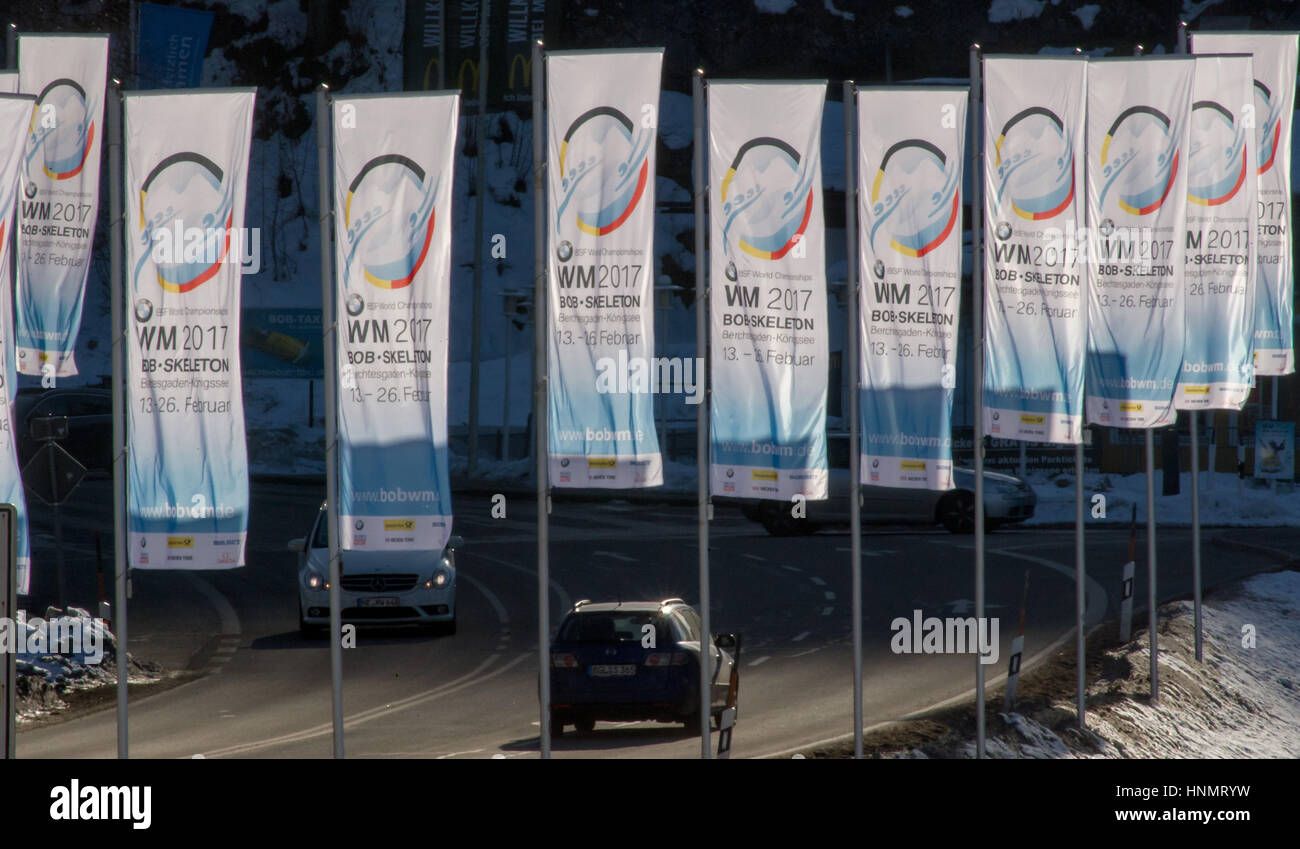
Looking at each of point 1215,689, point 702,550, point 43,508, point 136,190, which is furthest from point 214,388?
point 43,508

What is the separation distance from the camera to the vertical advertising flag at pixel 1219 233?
17578mm

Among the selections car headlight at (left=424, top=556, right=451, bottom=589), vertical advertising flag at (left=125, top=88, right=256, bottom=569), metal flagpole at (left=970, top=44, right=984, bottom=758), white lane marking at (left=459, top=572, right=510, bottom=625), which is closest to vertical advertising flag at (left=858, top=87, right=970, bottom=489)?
metal flagpole at (left=970, top=44, right=984, bottom=758)

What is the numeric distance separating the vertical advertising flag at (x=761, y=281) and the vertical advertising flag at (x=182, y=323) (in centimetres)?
413

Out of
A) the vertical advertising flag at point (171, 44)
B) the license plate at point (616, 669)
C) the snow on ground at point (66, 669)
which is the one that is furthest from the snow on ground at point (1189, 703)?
the vertical advertising flag at point (171, 44)

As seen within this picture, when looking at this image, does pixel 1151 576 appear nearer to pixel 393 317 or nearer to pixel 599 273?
pixel 599 273

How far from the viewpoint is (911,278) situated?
48.1 ft

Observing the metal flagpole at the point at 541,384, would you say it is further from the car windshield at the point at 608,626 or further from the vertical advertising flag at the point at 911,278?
the vertical advertising flag at the point at 911,278

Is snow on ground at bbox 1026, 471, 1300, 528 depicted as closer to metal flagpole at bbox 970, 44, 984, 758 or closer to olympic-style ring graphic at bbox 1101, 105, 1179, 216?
olympic-style ring graphic at bbox 1101, 105, 1179, 216

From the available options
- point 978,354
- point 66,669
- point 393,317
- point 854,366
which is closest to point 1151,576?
point 978,354

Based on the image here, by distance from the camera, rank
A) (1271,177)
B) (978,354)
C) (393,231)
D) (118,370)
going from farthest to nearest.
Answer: (1271,177) < (978,354) < (393,231) < (118,370)

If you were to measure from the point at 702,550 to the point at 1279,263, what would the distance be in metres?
10.2

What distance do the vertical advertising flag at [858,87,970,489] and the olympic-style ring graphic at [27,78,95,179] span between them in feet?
23.8

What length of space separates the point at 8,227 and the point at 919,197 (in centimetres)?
810

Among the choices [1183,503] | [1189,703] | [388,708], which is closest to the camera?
[388,708]
